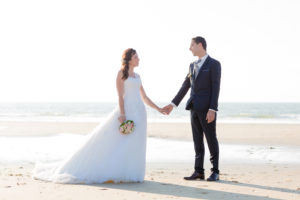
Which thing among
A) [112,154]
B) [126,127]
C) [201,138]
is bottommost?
[112,154]

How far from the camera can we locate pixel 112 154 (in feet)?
19.2

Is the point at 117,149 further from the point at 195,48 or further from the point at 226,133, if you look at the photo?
the point at 226,133

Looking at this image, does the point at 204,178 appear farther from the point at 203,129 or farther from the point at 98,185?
the point at 98,185

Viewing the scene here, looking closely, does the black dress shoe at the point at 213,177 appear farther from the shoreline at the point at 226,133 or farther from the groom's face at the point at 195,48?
the shoreline at the point at 226,133

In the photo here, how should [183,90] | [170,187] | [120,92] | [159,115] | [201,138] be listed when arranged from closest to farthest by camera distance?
[170,187], [120,92], [201,138], [183,90], [159,115]

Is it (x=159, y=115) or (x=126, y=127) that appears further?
(x=159, y=115)

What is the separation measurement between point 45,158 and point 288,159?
5.52m

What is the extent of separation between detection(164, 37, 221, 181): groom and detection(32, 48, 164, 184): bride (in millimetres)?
889

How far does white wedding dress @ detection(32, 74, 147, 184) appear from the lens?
5.75m

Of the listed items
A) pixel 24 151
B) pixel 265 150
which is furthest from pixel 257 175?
pixel 24 151

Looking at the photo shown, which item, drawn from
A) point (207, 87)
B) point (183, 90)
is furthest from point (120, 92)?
point (207, 87)

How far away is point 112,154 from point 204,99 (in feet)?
5.58

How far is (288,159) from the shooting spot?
8.59 meters

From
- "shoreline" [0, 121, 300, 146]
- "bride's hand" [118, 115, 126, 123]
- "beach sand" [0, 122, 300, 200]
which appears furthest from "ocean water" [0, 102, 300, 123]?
"bride's hand" [118, 115, 126, 123]
